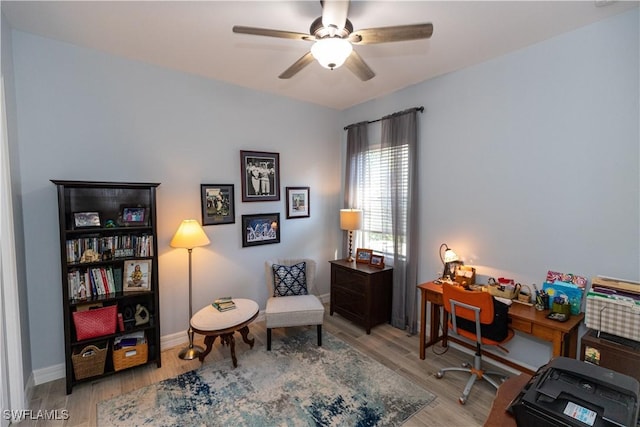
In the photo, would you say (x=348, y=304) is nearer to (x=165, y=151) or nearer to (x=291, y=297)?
(x=291, y=297)

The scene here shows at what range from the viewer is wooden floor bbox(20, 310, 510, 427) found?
2.14 meters

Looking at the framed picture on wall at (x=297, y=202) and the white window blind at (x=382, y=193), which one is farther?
the framed picture on wall at (x=297, y=202)

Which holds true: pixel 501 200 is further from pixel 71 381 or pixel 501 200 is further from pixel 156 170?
pixel 71 381

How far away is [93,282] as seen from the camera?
254 centimetres

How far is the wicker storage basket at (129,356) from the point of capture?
2566 millimetres

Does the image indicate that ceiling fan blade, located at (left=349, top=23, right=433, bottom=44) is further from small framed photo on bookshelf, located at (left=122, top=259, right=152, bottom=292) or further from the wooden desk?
small framed photo on bookshelf, located at (left=122, top=259, right=152, bottom=292)

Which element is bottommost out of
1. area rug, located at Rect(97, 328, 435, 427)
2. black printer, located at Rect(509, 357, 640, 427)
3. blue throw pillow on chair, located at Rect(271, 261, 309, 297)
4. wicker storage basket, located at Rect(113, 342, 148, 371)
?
area rug, located at Rect(97, 328, 435, 427)

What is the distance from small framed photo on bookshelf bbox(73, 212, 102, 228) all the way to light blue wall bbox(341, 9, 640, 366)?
318 cm

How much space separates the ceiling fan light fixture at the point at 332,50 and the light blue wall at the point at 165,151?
1.95m

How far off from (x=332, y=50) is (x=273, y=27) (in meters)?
0.84

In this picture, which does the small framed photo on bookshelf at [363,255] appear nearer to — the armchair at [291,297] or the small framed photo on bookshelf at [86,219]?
the armchair at [291,297]

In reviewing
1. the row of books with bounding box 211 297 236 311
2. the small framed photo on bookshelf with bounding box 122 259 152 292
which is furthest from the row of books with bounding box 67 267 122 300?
the row of books with bounding box 211 297 236 311

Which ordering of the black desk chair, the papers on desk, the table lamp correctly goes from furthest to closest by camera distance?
the table lamp, the papers on desk, the black desk chair

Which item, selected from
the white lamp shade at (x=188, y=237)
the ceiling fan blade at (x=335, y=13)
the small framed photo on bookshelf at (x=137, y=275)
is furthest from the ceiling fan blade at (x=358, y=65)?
the small framed photo on bookshelf at (x=137, y=275)
